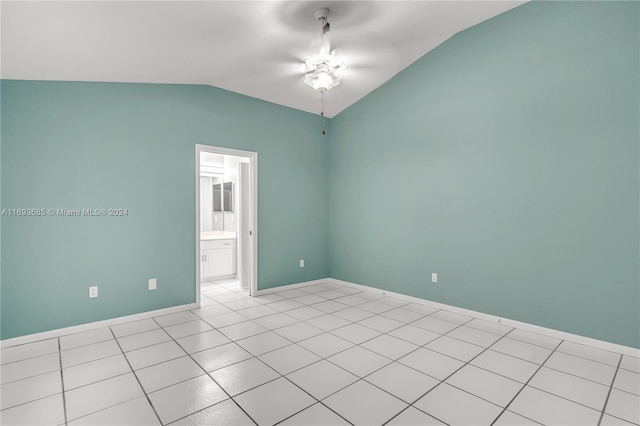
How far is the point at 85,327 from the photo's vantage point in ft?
10.7

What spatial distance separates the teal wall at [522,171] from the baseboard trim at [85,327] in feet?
9.84

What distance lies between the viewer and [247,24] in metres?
2.62

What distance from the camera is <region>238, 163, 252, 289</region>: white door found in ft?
16.0

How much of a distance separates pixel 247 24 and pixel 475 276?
12.0ft

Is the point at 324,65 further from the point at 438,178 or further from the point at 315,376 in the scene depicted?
the point at 315,376

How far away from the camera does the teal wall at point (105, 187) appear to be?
2.96 m

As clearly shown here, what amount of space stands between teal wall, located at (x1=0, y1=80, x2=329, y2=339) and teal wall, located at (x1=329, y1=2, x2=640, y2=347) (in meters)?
2.24

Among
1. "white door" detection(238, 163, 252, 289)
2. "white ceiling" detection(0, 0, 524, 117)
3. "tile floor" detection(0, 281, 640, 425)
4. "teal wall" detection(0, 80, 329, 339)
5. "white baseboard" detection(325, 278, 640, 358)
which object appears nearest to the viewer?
"tile floor" detection(0, 281, 640, 425)

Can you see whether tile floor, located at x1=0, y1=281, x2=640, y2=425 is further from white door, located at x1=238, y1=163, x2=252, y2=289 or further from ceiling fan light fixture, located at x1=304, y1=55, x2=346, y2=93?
ceiling fan light fixture, located at x1=304, y1=55, x2=346, y2=93

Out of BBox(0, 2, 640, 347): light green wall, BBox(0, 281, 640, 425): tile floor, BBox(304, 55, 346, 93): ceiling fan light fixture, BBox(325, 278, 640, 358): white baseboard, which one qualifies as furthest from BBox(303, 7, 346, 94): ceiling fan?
BBox(325, 278, 640, 358): white baseboard

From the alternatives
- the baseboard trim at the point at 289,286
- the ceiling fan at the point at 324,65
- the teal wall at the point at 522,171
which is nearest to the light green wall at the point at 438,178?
the teal wall at the point at 522,171

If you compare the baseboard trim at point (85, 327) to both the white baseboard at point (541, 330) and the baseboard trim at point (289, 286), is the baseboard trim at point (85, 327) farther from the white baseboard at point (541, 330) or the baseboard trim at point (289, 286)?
the white baseboard at point (541, 330)

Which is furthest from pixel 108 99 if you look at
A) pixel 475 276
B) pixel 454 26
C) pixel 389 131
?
pixel 475 276

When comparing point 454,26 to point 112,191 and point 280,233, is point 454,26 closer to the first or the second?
point 280,233
